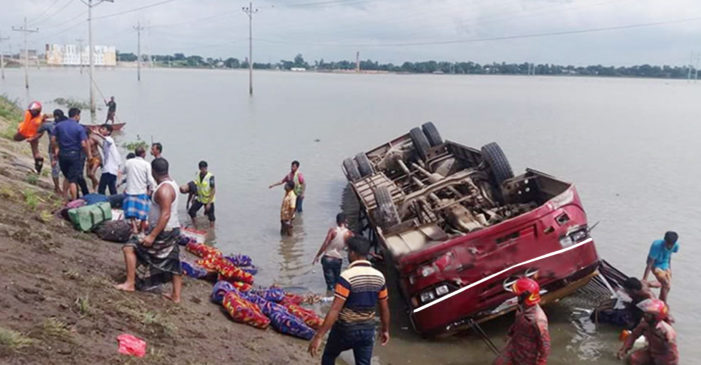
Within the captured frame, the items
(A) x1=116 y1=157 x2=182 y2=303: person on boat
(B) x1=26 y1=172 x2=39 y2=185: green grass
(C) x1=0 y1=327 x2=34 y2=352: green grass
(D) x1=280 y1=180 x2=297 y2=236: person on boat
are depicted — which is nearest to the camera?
(C) x1=0 y1=327 x2=34 y2=352: green grass

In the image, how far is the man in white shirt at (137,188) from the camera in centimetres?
817

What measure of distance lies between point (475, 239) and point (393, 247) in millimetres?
1221

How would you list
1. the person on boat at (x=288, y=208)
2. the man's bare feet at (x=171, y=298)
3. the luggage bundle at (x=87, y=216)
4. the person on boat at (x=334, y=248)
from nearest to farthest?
1. the man's bare feet at (x=171, y=298)
2. the luggage bundle at (x=87, y=216)
3. the person on boat at (x=334, y=248)
4. the person on boat at (x=288, y=208)

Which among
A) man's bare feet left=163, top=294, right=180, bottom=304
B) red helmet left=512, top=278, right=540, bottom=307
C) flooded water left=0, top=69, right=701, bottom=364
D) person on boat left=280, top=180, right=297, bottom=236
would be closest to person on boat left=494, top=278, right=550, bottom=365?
red helmet left=512, top=278, right=540, bottom=307

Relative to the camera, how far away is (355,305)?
16.9ft

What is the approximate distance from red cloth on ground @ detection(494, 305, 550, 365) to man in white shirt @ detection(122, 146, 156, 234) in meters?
4.94

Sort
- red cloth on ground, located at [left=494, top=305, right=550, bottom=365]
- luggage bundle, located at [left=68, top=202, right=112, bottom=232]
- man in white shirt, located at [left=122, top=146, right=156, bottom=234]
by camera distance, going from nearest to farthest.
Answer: red cloth on ground, located at [left=494, top=305, right=550, bottom=365] → man in white shirt, located at [left=122, top=146, right=156, bottom=234] → luggage bundle, located at [left=68, top=202, right=112, bottom=232]

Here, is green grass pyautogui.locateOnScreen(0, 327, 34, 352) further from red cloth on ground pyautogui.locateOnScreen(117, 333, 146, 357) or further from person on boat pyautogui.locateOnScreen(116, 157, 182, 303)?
person on boat pyautogui.locateOnScreen(116, 157, 182, 303)

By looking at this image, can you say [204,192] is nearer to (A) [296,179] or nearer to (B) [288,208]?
(B) [288,208]

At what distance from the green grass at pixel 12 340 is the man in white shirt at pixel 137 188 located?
147 inches

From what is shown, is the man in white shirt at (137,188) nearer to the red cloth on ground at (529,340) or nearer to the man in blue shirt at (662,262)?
the red cloth on ground at (529,340)

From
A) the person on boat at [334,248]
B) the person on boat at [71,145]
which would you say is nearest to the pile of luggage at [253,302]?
the person on boat at [334,248]

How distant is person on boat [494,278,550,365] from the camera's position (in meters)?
5.61

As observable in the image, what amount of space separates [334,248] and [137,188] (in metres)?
2.89
